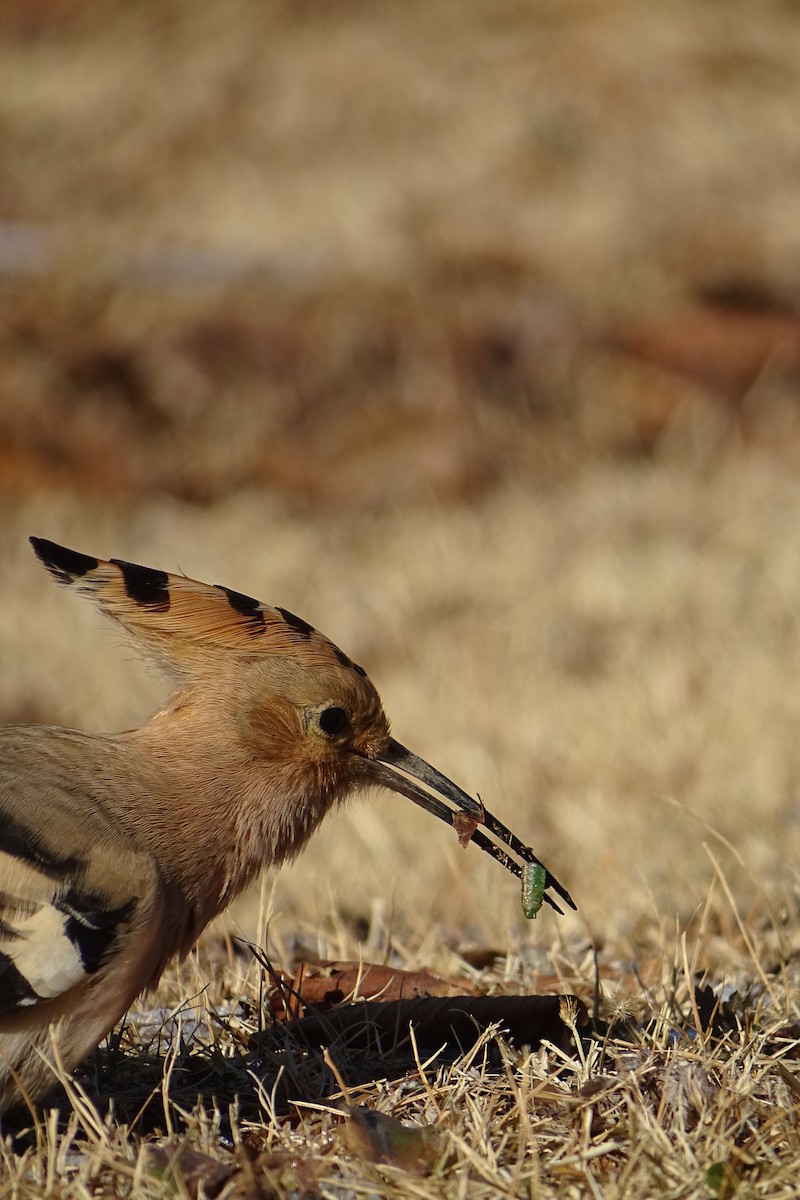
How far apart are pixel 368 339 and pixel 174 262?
5.23 feet

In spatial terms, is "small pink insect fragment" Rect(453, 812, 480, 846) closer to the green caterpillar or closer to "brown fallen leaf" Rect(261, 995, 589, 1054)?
the green caterpillar

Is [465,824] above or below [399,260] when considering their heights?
above

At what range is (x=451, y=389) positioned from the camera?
31.3 ft

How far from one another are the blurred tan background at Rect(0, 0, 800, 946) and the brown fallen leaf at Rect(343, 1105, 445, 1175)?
0.92 meters

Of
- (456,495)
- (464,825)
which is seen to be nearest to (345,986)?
(464,825)

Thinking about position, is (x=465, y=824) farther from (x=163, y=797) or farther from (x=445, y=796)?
(x=163, y=797)

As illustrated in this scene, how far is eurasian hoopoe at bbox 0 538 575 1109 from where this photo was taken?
1974 mm

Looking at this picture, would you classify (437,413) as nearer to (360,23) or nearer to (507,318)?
(507,318)

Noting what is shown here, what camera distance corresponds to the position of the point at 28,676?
646 centimetres

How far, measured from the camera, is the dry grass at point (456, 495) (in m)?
2.13

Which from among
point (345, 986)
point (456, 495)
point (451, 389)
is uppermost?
point (345, 986)

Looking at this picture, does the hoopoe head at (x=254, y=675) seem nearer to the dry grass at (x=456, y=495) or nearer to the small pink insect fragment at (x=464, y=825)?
the small pink insect fragment at (x=464, y=825)

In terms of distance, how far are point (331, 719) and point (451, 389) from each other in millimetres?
7398

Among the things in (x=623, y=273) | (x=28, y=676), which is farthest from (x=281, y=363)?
(x=28, y=676)
